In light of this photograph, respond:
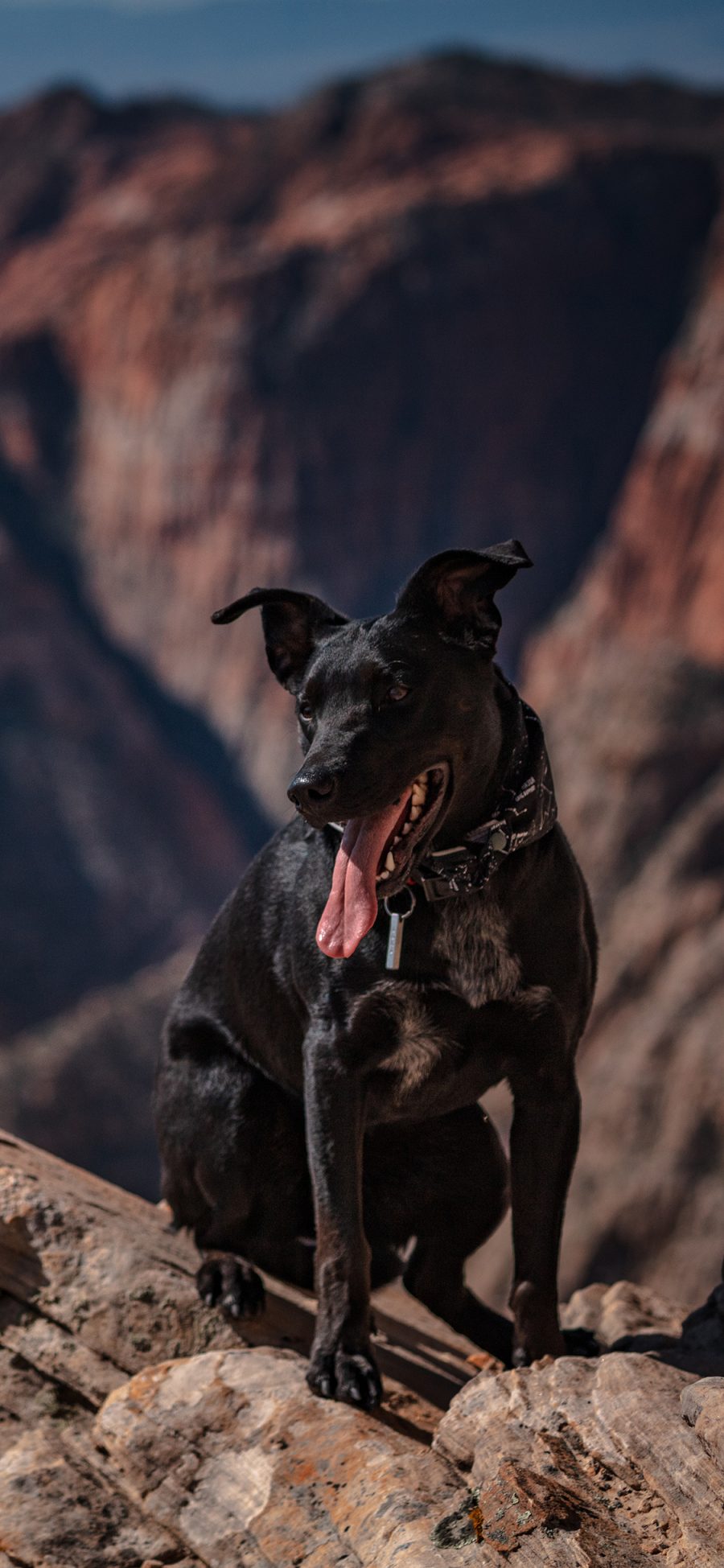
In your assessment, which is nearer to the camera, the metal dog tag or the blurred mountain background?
the metal dog tag

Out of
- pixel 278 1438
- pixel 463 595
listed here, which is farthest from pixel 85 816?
pixel 463 595

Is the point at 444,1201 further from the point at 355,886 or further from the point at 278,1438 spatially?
the point at 355,886

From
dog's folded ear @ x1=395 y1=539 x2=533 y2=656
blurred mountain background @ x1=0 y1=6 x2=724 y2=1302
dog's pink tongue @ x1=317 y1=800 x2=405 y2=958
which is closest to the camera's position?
dog's pink tongue @ x1=317 y1=800 x2=405 y2=958

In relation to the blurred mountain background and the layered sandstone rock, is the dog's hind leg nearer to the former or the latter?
the layered sandstone rock

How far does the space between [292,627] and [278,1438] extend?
1862mm

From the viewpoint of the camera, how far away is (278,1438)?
3523 mm

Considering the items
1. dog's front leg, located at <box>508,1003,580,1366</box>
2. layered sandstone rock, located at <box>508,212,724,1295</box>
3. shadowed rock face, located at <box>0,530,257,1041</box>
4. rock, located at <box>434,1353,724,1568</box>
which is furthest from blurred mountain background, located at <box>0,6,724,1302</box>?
rock, located at <box>434,1353,724,1568</box>

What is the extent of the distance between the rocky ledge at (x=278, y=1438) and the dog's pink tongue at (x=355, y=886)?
1085 mm

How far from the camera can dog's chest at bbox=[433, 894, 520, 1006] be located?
11.7 ft

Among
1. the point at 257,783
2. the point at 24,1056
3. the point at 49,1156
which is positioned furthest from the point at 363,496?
the point at 49,1156

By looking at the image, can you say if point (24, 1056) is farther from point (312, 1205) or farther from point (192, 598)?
point (312, 1205)

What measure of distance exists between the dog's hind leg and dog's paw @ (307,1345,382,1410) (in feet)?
1.90

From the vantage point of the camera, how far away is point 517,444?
44938 mm

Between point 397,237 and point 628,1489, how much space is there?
42.9 metres
